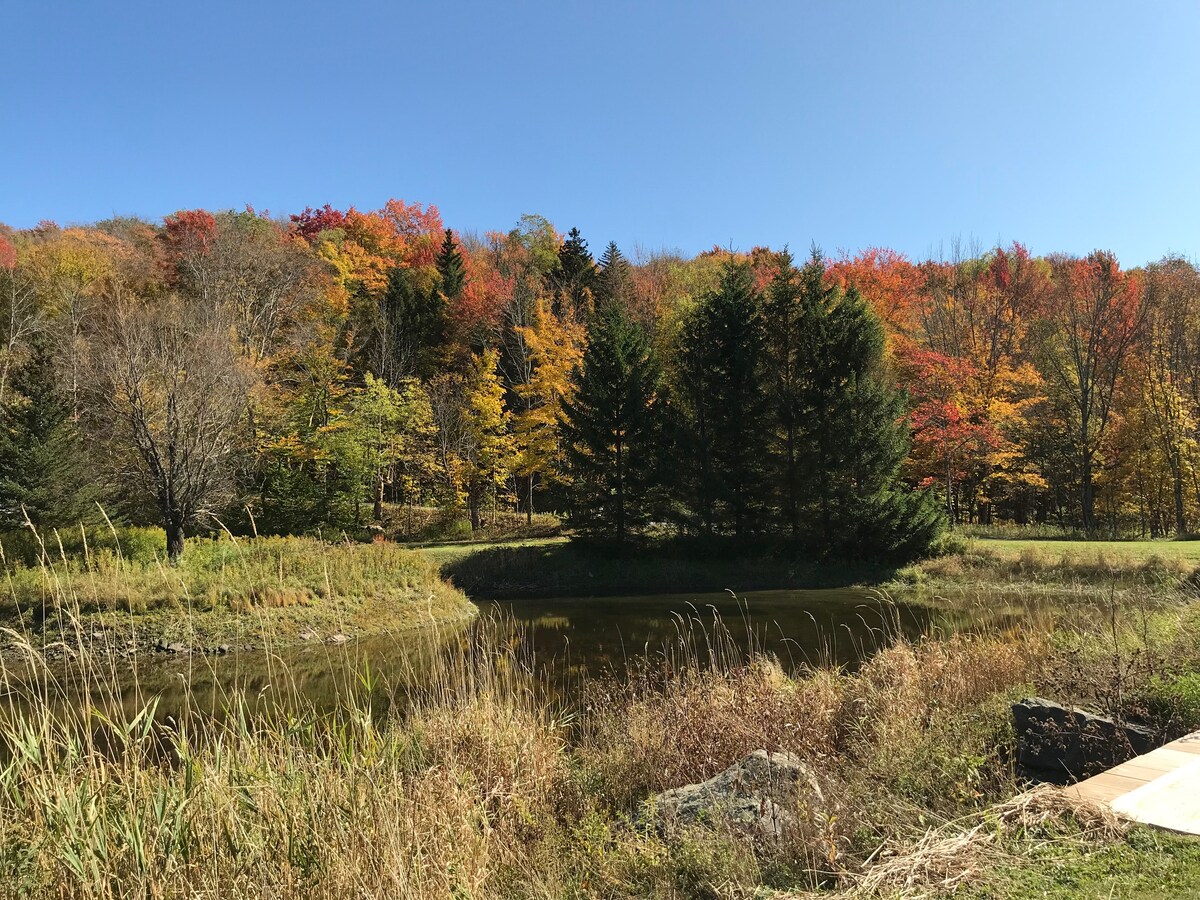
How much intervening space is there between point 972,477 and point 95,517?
32.5m

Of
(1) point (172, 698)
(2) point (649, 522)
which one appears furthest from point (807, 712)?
(2) point (649, 522)

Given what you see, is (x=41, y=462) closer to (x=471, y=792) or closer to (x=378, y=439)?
(x=378, y=439)

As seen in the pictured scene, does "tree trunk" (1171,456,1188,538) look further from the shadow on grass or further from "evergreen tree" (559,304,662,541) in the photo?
"evergreen tree" (559,304,662,541)

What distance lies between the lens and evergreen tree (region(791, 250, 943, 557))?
2197cm

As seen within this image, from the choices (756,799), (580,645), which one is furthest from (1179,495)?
(756,799)

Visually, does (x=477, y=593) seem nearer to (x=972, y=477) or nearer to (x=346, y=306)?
(x=972, y=477)

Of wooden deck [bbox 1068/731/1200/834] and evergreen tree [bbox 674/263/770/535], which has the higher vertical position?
evergreen tree [bbox 674/263/770/535]

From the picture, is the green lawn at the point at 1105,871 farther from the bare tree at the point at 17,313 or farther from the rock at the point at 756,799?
the bare tree at the point at 17,313

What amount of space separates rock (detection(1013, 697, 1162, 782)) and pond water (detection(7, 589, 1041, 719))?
2.66m

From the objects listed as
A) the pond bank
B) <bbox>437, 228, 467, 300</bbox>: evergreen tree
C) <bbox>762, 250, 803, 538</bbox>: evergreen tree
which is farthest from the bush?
<bbox>437, 228, 467, 300</bbox>: evergreen tree

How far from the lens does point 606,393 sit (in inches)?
963

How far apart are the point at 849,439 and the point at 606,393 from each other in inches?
330

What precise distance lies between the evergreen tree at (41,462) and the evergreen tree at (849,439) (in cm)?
2088

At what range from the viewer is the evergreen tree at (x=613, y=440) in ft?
80.5
